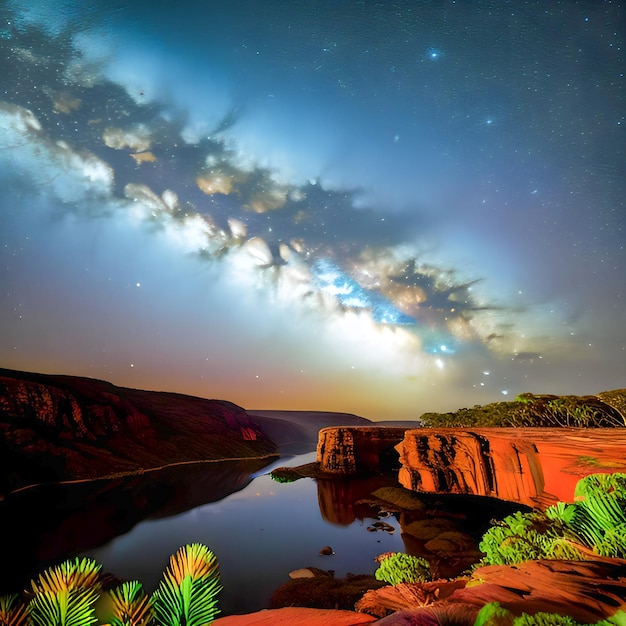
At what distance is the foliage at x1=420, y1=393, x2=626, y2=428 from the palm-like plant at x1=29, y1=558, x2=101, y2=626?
33802 millimetres

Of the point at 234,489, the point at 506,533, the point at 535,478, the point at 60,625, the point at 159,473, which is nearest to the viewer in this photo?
the point at 60,625

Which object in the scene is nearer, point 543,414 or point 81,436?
point 543,414

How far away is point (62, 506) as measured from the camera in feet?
101

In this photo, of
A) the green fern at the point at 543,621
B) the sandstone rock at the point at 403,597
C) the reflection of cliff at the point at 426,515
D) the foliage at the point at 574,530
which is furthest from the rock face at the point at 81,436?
the green fern at the point at 543,621

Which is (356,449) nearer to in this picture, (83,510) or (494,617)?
(83,510)

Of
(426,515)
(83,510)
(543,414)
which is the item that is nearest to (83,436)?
(83,510)

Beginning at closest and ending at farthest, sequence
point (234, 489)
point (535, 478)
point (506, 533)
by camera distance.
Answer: point (506, 533)
point (535, 478)
point (234, 489)

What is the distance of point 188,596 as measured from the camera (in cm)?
350

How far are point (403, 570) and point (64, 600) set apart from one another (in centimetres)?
781

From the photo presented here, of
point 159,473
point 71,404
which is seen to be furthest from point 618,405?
point 71,404

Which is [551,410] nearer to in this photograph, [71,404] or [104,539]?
[104,539]

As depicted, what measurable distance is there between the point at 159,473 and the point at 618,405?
5844 cm

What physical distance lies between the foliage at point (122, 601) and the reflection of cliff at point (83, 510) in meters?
21.1

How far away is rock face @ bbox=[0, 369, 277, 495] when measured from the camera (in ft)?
132
